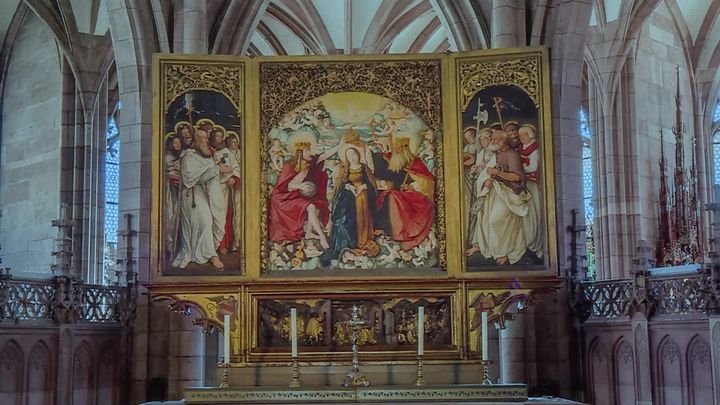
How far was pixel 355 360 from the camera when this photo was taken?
986cm

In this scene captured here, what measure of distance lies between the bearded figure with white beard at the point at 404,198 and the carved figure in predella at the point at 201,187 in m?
1.38

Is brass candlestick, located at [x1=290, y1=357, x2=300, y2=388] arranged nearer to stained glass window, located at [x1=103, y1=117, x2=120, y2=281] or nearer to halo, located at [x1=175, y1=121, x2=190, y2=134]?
halo, located at [x1=175, y1=121, x2=190, y2=134]

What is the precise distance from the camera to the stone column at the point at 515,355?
13.0 metres

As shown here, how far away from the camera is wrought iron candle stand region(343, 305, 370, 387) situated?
9.66 meters

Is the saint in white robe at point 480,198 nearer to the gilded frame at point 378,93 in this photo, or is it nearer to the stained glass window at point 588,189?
the gilded frame at point 378,93

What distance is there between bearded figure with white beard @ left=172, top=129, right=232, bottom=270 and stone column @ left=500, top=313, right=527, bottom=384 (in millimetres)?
4263

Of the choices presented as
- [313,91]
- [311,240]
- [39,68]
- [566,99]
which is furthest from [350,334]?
[39,68]

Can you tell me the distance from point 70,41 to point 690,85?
14.3 meters

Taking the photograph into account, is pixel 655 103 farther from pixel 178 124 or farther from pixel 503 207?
pixel 178 124

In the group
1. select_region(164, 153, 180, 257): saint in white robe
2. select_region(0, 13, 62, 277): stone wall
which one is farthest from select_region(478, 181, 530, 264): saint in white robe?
select_region(0, 13, 62, 277): stone wall

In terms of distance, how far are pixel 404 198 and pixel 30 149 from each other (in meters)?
15.9

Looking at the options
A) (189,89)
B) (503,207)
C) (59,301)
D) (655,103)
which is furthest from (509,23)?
(655,103)

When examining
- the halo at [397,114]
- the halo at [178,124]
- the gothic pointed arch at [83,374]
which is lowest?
the gothic pointed arch at [83,374]

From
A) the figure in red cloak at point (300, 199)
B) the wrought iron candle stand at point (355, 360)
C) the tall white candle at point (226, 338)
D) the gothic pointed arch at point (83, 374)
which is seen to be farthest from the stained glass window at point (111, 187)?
the wrought iron candle stand at point (355, 360)
